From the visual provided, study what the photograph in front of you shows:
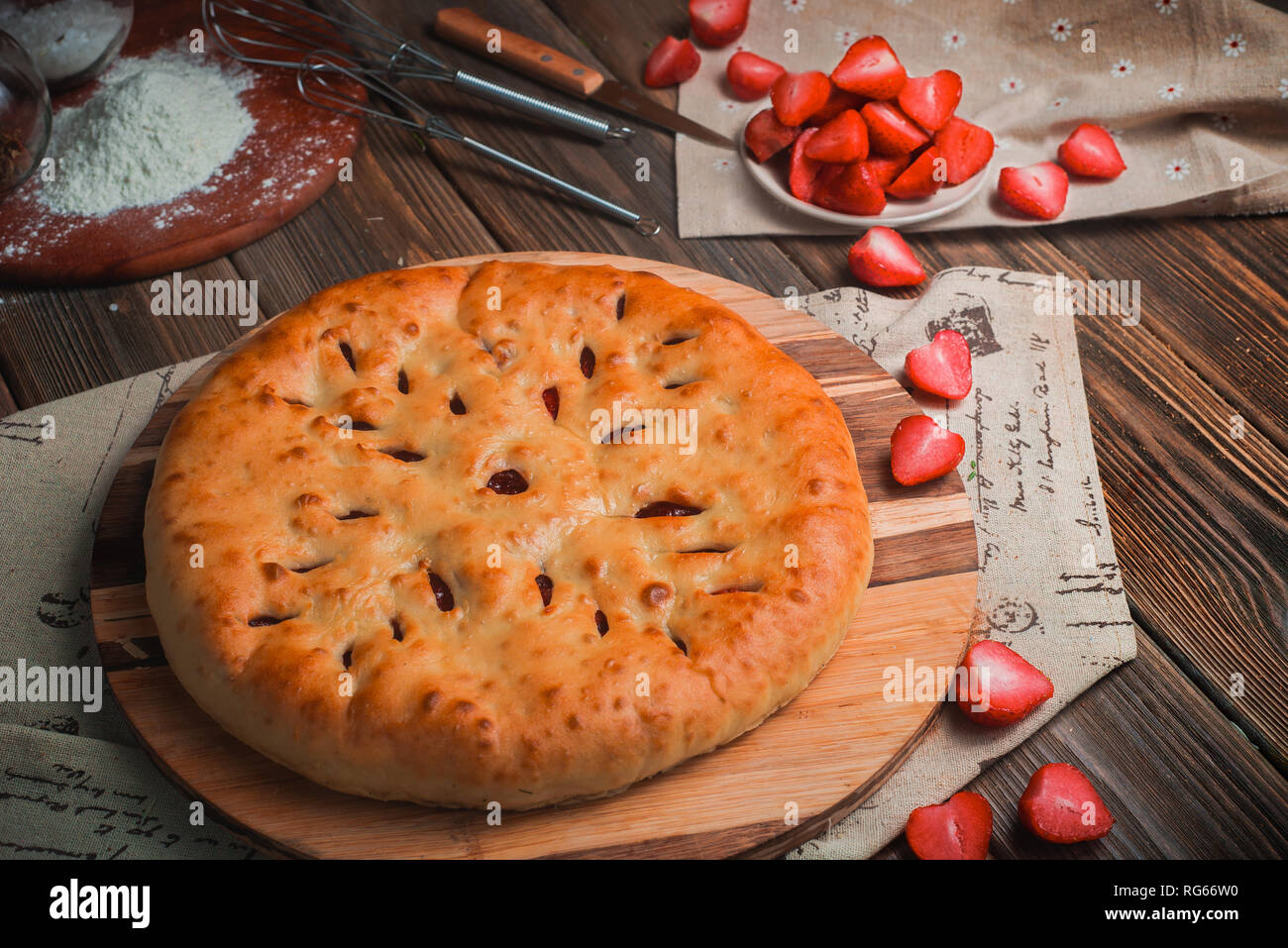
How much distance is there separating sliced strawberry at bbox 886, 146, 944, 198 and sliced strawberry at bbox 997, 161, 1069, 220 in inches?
6.5

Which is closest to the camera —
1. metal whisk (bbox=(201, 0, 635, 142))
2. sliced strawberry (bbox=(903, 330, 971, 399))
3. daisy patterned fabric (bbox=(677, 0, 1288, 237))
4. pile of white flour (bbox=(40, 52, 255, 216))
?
sliced strawberry (bbox=(903, 330, 971, 399))

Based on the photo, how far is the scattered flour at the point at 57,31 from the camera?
270cm

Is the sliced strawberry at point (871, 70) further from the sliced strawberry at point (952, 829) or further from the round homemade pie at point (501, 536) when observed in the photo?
the sliced strawberry at point (952, 829)

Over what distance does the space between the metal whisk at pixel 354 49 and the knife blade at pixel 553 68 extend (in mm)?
81

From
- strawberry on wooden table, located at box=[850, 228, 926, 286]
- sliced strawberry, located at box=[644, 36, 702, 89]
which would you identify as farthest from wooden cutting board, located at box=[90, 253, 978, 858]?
sliced strawberry, located at box=[644, 36, 702, 89]

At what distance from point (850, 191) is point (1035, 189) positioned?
455mm

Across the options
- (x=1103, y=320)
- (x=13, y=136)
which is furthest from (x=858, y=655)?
(x=13, y=136)

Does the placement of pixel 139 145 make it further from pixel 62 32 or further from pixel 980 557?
pixel 980 557

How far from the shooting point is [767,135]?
262 cm

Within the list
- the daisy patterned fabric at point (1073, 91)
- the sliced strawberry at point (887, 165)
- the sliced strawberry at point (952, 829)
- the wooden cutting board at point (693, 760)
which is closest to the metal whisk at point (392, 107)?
the daisy patterned fabric at point (1073, 91)

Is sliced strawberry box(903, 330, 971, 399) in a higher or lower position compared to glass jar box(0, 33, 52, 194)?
lower

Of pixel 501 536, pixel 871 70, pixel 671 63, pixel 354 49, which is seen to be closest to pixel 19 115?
pixel 354 49

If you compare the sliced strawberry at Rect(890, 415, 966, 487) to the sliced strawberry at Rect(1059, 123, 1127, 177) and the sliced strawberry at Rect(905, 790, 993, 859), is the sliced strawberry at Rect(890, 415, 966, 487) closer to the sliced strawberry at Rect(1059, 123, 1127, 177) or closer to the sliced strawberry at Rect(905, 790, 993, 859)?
the sliced strawberry at Rect(905, 790, 993, 859)

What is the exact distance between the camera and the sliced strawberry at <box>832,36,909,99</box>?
8.25ft
